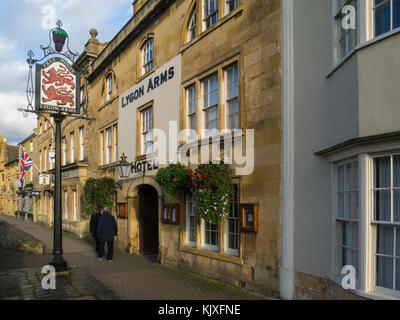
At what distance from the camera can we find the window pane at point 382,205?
16.8ft

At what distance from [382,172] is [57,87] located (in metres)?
8.76

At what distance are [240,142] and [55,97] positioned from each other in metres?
5.50

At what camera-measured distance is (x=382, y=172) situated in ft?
17.2

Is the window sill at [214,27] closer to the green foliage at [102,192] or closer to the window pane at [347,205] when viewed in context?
the window pane at [347,205]

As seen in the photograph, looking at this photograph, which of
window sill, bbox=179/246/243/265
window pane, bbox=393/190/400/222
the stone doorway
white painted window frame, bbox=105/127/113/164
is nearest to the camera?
window pane, bbox=393/190/400/222

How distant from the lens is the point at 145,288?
8.63m

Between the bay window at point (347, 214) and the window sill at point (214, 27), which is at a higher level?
the window sill at point (214, 27)

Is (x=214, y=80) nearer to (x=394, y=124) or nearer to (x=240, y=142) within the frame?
(x=240, y=142)

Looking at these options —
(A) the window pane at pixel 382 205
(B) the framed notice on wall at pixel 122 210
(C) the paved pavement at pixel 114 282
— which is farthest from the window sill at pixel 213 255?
(B) the framed notice on wall at pixel 122 210

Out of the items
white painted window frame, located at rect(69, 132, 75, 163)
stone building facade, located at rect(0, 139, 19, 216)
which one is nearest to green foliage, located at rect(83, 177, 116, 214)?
white painted window frame, located at rect(69, 132, 75, 163)

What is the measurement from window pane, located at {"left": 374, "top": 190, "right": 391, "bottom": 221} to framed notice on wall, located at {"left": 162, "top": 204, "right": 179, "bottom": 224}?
6492 mm

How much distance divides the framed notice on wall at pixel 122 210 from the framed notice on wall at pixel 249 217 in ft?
25.2

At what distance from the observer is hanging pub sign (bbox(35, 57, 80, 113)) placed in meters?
10.3

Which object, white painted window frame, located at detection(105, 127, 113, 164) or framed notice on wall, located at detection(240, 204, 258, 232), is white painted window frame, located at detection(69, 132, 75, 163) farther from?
framed notice on wall, located at detection(240, 204, 258, 232)
